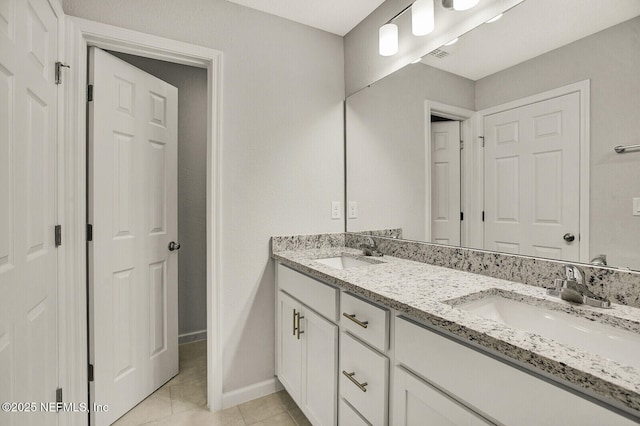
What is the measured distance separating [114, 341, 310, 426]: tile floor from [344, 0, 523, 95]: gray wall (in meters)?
2.02

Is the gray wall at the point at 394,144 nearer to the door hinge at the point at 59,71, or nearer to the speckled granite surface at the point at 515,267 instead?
the speckled granite surface at the point at 515,267

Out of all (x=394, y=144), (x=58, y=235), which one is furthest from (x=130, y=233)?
(x=394, y=144)

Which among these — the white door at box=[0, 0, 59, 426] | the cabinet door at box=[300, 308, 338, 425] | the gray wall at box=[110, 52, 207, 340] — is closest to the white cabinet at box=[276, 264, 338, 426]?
the cabinet door at box=[300, 308, 338, 425]

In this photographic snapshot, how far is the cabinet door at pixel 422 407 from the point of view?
79 centimetres

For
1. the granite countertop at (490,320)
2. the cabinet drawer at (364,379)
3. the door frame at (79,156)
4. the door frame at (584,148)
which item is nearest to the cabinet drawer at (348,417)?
the cabinet drawer at (364,379)

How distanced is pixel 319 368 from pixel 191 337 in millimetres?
1702

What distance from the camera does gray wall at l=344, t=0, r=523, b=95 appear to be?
138 centimetres

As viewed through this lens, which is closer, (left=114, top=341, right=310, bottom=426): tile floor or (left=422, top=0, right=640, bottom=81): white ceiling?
(left=422, top=0, right=640, bottom=81): white ceiling

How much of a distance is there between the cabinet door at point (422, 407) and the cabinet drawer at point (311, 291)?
41cm

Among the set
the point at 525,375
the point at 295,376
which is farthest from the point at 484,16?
the point at 295,376

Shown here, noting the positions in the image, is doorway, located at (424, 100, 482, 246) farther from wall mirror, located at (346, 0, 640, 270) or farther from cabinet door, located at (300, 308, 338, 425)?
cabinet door, located at (300, 308, 338, 425)

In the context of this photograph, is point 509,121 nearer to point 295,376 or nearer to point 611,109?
point 611,109

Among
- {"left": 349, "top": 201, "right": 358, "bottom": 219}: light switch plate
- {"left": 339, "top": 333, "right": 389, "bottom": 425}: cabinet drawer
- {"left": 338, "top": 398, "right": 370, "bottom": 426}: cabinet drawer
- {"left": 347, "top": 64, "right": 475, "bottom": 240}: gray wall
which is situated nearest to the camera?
{"left": 339, "top": 333, "right": 389, "bottom": 425}: cabinet drawer

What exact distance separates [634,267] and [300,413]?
5.43 ft
